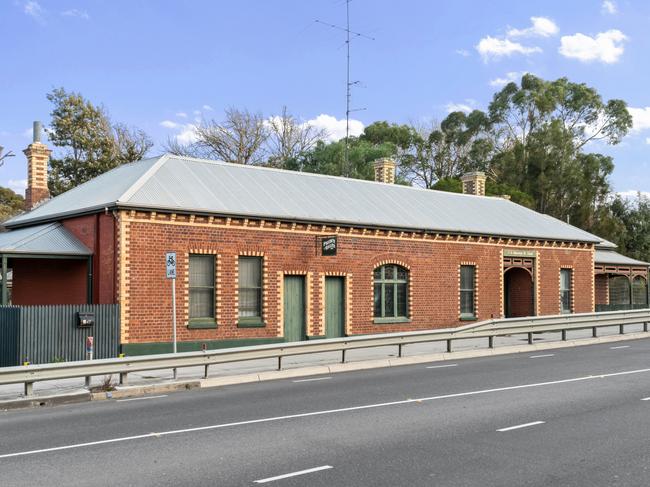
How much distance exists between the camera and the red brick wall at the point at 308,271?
1936 cm

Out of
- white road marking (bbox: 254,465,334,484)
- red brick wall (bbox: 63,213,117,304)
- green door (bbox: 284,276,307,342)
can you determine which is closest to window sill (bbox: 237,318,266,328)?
green door (bbox: 284,276,307,342)

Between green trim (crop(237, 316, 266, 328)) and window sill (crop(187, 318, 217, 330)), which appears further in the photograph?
green trim (crop(237, 316, 266, 328))

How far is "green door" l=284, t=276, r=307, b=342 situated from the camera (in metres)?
22.5

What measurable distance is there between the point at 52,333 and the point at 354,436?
11.1 meters

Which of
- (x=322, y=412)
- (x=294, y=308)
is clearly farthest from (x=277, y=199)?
(x=322, y=412)

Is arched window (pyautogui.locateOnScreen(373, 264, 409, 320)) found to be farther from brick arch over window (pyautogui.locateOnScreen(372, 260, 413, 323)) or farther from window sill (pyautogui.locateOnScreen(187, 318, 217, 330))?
window sill (pyautogui.locateOnScreen(187, 318, 217, 330))

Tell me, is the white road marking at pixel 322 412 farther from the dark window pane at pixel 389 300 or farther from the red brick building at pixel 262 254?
the dark window pane at pixel 389 300

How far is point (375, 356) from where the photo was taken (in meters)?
19.9

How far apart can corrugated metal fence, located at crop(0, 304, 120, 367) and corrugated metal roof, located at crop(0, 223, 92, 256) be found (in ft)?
6.74

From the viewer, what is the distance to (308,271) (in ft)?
75.0

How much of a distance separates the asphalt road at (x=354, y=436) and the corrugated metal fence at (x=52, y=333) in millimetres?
5303

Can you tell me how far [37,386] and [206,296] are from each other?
20.8 feet

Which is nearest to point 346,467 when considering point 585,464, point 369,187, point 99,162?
point 585,464

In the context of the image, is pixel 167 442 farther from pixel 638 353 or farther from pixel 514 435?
pixel 638 353
